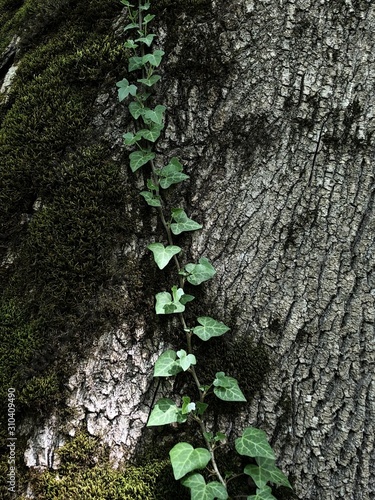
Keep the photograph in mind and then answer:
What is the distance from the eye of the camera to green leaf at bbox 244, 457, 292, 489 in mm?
1163

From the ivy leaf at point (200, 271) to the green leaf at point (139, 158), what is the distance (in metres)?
0.37

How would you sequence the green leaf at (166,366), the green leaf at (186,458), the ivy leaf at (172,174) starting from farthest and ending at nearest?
the ivy leaf at (172,174), the green leaf at (166,366), the green leaf at (186,458)

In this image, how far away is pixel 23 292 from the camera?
1392 mm

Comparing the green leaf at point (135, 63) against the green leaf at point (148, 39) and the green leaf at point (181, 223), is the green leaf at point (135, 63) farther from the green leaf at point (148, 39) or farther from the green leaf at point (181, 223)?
the green leaf at point (181, 223)

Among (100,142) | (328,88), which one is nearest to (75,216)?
(100,142)

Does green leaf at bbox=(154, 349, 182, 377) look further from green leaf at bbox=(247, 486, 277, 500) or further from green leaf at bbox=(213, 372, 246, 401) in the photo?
green leaf at bbox=(247, 486, 277, 500)

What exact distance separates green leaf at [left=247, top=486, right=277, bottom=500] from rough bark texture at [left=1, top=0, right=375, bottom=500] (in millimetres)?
84

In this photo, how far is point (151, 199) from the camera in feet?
4.50

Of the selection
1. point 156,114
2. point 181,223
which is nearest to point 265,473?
point 181,223

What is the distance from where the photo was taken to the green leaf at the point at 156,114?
1.38m

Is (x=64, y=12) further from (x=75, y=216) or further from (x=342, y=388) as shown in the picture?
(x=342, y=388)

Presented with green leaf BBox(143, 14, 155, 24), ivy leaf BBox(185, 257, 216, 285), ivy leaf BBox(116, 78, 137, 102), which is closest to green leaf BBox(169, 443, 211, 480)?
ivy leaf BBox(185, 257, 216, 285)

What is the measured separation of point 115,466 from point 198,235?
2.40 feet

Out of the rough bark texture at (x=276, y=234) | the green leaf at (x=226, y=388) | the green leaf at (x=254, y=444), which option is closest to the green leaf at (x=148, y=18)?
the rough bark texture at (x=276, y=234)
